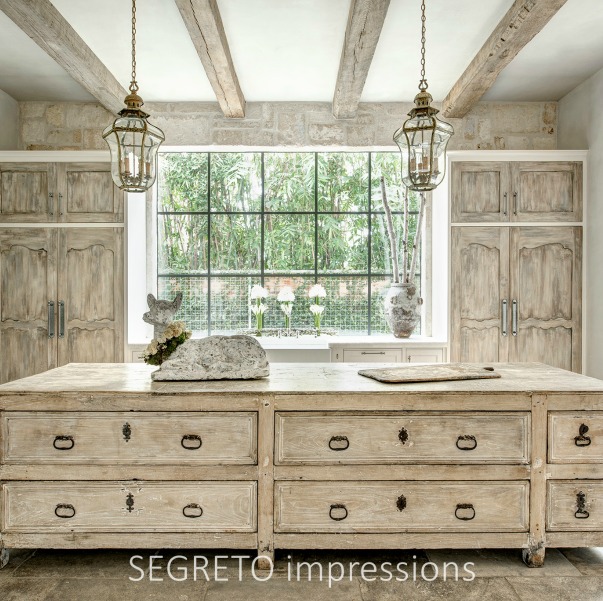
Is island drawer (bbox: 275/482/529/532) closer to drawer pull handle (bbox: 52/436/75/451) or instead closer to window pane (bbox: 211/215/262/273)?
drawer pull handle (bbox: 52/436/75/451)

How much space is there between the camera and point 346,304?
527cm

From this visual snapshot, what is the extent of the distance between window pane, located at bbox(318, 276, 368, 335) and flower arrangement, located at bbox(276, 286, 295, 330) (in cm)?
35

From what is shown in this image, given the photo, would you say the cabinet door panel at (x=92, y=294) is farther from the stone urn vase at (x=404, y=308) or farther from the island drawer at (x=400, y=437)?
the island drawer at (x=400, y=437)

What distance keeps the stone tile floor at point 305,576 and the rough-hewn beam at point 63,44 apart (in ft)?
9.58

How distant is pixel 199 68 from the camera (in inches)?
162

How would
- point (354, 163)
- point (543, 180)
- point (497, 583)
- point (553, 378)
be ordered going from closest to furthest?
point (497, 583) < point (553, 378) < point (543, 180) < point (354, 163)

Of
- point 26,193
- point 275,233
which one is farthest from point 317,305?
point 26,193

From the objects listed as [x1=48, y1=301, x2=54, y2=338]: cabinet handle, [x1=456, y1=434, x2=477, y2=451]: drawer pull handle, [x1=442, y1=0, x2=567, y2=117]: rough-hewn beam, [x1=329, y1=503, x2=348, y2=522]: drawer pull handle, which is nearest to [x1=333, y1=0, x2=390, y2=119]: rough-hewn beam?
[x1=442, y1=0, x2=567, y2=117]: rough-hewn beam

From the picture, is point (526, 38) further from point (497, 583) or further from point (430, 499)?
point (497, 583)

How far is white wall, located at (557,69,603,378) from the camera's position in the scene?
13.8 ft

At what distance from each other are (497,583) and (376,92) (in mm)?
3877

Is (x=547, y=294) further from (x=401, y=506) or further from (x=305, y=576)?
(x=305, y=576)

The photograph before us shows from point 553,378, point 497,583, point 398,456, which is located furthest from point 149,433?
point 553,378

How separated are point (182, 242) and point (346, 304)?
5.86 feet
